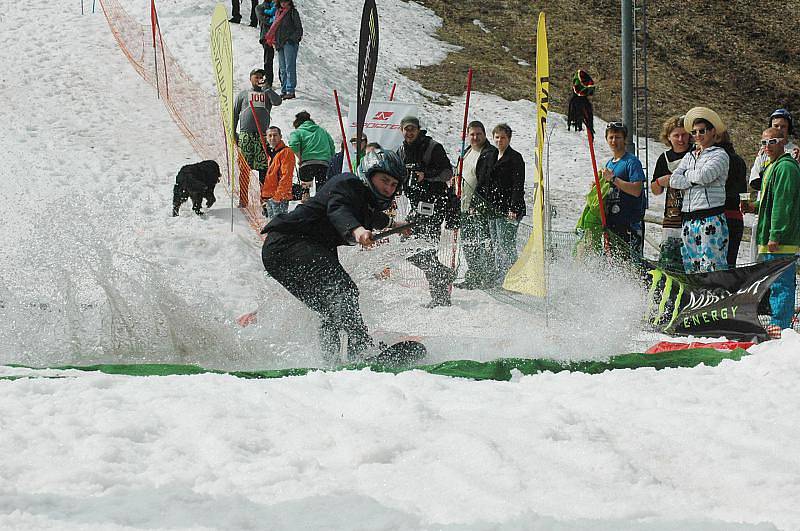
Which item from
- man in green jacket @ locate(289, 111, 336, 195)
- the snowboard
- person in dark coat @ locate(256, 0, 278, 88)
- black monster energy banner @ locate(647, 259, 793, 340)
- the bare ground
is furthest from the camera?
the bare ground

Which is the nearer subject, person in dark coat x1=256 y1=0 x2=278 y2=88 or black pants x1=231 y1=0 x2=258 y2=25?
person in dark coat x1=256 y1=0 x2=278 y2=88

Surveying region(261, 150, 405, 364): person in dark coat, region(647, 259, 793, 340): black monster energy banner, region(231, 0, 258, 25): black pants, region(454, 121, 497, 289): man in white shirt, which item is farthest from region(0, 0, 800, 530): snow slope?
region(231, 0, 258, 25): black pants

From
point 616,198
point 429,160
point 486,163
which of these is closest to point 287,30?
point 429,160

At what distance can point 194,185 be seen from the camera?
11.1 meters

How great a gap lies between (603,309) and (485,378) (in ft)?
7.48

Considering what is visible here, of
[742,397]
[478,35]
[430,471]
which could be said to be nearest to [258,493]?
[430,471]

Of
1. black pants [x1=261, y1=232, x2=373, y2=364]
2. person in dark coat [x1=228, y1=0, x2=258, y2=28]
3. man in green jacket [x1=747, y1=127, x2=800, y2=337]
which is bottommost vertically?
black pants [x1=261, y1=232, x2=373, y2=364]

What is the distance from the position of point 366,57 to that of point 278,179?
2.34 metres

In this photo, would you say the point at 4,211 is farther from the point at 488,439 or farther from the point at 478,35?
the point at 478,35

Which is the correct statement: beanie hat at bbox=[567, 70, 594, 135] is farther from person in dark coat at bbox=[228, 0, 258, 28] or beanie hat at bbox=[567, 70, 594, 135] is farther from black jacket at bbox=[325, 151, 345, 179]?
person in dark coat at bbox=[228, 0, 258, 28]

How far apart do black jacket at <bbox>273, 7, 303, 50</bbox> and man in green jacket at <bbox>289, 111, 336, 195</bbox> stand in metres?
4.62

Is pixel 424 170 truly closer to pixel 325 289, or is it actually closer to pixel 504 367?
pixel 325 289

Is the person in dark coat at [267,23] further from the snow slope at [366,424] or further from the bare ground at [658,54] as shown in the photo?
the snow slope at [366,424]

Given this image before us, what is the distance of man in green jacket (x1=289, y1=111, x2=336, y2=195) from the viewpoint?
36.1 feet
